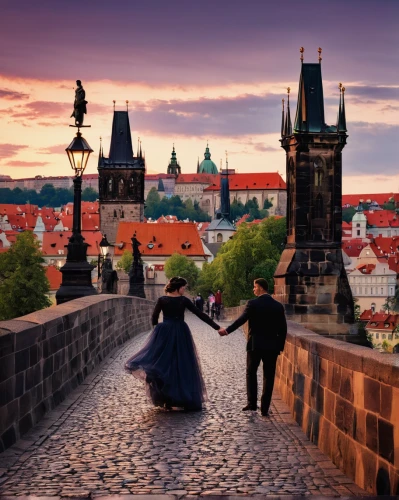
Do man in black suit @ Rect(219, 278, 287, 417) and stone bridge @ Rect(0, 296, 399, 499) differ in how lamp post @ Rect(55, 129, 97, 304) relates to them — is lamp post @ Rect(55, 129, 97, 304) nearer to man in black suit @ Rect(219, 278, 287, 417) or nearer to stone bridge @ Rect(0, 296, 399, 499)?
stone bridge @ Rect(0, 296, 399, 499)

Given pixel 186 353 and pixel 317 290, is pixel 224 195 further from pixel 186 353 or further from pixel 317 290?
pixel 186 353

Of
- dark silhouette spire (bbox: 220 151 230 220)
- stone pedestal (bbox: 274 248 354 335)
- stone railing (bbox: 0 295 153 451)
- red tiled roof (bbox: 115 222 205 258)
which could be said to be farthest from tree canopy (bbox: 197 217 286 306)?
dark silhouette spire (bbox: 220 151 230 220)

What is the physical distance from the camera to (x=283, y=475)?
7719 mm

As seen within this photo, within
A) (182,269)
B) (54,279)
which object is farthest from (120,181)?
(54,279)

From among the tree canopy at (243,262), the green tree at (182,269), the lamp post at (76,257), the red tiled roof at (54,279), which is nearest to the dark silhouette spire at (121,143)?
the green tree at (182,269)

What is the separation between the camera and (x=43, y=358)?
1031 cm

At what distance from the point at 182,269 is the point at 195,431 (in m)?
116

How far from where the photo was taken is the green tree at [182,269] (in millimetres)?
124562

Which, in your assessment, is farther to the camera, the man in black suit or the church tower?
the church tower

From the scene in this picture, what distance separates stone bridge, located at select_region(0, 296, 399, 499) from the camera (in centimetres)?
690

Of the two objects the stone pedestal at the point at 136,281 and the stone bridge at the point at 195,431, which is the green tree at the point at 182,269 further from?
the stone bridge at the point at 195,431

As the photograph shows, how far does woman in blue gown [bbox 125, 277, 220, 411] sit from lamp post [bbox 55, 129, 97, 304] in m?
7.13

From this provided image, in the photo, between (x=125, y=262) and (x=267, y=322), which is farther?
(x=125, y=262)

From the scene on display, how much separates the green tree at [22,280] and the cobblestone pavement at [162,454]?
6975 cm
